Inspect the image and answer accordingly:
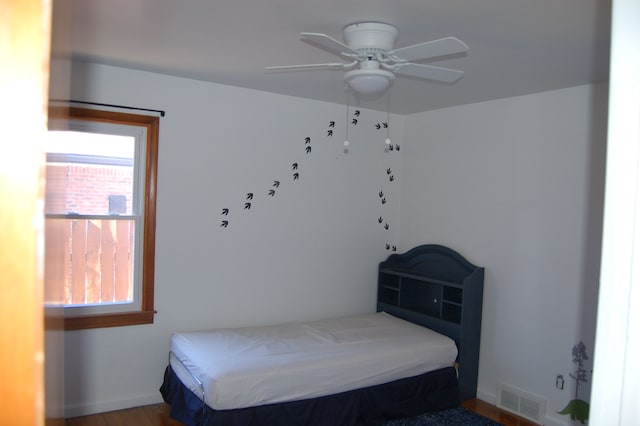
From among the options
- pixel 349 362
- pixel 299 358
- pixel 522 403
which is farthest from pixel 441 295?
pixel 299 358

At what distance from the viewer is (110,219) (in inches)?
137

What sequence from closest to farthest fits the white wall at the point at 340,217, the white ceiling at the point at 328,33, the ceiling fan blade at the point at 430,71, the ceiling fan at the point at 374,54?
the white ceiling at the point at 328,33
the ceiling fan at the point at 374,54
the ceiling fan blade at the point at 430,71
the white wall at the point at 340,217

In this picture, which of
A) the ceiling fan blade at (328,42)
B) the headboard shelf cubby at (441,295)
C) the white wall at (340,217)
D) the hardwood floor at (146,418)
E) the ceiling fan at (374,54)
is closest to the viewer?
the ceiling fan blade at (328,42)

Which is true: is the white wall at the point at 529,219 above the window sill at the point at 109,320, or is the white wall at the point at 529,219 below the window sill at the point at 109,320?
above

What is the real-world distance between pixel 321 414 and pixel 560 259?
2.03 meters

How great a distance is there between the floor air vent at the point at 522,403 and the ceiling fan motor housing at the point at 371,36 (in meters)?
2.81

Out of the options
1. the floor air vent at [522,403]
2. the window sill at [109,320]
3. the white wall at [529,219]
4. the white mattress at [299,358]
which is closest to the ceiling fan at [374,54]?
the white wall at [529,219]

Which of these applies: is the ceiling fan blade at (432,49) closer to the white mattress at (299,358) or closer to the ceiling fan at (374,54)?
the ceiling fan at (374,54)

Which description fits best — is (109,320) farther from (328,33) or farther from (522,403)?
(522,403)

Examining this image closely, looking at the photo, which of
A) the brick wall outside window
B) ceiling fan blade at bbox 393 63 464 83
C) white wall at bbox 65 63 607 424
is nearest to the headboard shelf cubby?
white wall at bbox 65 63 607 424

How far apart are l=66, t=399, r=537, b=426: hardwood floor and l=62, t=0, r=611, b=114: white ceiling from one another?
96.7 inches

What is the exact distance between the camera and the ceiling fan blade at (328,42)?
2010mm

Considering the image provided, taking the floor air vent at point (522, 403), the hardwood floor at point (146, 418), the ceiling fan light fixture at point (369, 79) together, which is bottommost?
the hardwood floor at point (146, 418)

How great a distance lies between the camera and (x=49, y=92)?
0.31m
